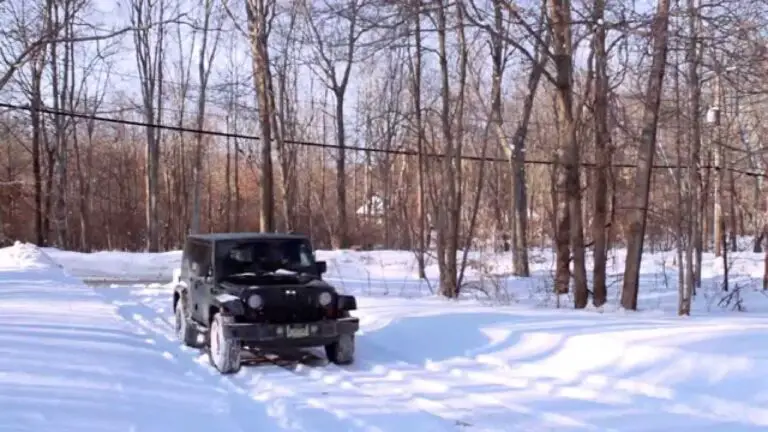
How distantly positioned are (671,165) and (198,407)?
17.0m

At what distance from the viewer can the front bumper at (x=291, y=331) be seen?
30.8 ft

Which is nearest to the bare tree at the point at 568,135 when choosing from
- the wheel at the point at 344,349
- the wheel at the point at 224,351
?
the wheel at the point at 344,349

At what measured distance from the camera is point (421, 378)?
875 cm

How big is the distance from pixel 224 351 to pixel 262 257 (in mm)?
2053

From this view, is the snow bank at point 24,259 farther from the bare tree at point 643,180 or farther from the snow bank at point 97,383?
the bare tree at point 643,180

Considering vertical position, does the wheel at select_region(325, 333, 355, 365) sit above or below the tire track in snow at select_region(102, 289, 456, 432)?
above

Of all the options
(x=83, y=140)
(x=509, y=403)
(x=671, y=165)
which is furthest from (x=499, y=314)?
(x=83, y=140)

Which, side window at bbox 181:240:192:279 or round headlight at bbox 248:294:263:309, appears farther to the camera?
side window at bbox 181:240:192:279

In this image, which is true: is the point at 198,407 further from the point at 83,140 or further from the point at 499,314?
the point at 83,140

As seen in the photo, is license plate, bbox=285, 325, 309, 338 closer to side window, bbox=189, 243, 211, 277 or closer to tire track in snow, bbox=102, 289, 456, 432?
tire track in snow, bbox=102, 289, 456, 432

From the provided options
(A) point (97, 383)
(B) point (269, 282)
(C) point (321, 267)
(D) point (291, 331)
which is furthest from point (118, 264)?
(A) point (97, 383)

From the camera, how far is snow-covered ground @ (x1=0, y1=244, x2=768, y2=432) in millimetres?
6824

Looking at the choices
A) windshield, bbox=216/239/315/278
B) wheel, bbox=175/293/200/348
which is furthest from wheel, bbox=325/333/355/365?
wheel, bbox=175/293/200/348

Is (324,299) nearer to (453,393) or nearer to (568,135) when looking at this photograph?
(453,393)
